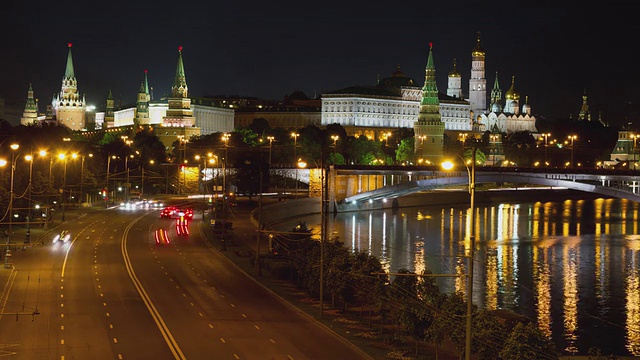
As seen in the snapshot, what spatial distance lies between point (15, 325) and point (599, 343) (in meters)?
20.8

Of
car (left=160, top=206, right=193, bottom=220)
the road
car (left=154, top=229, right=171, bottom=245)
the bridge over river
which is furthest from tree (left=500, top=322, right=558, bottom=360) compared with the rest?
the bridge over river

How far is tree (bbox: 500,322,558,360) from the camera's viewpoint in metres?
27.4

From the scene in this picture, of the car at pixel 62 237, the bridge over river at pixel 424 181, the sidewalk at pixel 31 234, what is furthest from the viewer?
the bridge over river at pixel 424 181

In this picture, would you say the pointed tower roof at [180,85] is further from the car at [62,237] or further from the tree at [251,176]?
the car at [62,237]

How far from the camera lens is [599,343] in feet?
128

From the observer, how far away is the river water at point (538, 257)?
4328 cm

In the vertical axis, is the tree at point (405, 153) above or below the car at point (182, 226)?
above

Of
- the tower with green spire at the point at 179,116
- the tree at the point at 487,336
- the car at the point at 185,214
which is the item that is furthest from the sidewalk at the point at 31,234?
the tower with green spire at the point at 179,116

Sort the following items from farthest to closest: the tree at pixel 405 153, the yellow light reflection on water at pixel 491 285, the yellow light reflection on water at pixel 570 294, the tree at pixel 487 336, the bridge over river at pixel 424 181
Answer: the tree at pixel 405 153 < the bridge over river at pixel 424 181 < the yellow light reflection on water at pixel 491 285 < the yellow light reflection on water at pixel 570 294 < the tree at pixel 487 336

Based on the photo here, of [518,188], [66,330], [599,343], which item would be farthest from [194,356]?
[518,188]

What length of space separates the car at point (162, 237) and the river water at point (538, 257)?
1207 centimetres

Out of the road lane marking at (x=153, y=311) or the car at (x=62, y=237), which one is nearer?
the road lane marking at (x=153, y=311)

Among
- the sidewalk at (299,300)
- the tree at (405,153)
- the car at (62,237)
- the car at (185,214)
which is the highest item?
the tree at (405,153)

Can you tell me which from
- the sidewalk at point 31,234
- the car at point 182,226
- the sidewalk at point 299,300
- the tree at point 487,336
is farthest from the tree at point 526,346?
the car at point 182,226
